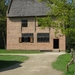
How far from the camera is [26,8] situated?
4862cm

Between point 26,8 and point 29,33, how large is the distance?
17.4ft

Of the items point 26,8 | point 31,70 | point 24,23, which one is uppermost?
point 26,8

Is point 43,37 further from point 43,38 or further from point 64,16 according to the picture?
point 64,16

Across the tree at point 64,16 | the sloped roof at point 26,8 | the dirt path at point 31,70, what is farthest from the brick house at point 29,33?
the dirt path at point 31,70

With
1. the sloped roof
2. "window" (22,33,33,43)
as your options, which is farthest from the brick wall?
the sloped roof

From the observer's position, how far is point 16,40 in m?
47.5

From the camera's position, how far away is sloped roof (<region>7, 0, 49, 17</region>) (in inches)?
1858

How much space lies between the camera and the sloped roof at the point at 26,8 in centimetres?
4719

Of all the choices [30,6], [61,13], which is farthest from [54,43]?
[61,13]

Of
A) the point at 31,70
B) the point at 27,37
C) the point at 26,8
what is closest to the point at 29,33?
the point at 27,37

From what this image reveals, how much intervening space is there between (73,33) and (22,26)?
88.1 feet

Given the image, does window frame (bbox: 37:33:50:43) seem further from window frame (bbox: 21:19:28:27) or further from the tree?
the tree

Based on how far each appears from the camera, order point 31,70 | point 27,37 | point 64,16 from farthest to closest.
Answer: point 27,37 → point 64,16 → point 31,70

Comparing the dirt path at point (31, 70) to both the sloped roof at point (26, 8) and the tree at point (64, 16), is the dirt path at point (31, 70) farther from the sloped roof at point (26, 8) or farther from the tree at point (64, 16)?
the sloped roof at point (26, 8)
